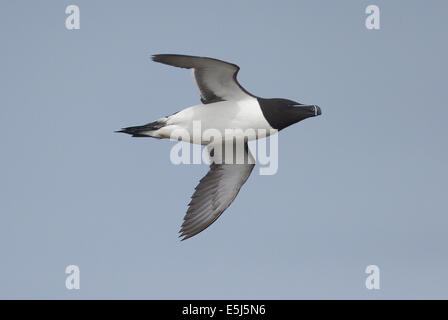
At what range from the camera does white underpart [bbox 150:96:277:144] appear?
1252cm

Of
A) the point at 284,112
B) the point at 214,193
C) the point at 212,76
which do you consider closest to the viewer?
the point at 212,76

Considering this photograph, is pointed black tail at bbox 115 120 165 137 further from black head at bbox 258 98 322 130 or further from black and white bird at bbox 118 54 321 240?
black head at bbox 258 98 322 130

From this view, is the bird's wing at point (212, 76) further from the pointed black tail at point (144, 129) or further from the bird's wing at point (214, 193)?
the bird's wing at point (214, 193)

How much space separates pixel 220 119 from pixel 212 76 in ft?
2.26

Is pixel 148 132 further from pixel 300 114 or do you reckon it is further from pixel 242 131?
pixel 300 114

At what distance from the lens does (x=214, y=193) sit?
1346 cm

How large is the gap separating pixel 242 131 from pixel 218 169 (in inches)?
52.6

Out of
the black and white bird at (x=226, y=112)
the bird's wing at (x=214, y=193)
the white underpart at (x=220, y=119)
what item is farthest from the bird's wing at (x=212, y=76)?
the bird's wing at (x=214, y=193)

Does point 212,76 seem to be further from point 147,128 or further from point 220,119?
point 147,128

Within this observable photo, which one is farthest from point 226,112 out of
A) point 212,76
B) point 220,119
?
point 212,76

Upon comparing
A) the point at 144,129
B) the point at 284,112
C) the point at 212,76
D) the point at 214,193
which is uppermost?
the point at 212,76

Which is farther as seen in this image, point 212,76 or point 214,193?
point 214,193

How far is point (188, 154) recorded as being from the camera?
523 inches

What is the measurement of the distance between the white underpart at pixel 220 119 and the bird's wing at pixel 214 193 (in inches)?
44.5
